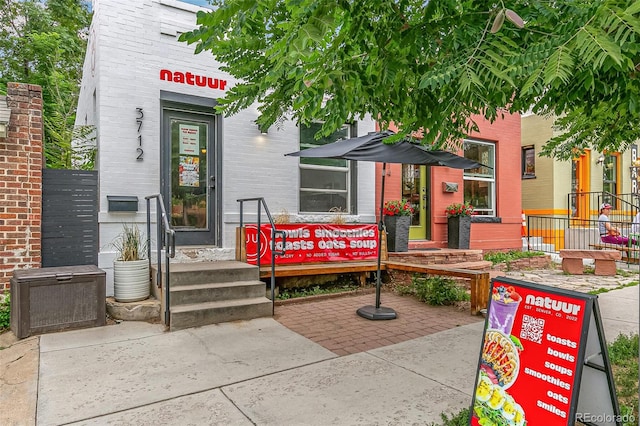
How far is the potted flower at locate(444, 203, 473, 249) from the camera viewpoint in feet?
27.5

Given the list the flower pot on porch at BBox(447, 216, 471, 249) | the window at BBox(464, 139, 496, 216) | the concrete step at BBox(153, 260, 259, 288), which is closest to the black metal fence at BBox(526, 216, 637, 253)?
the window at BBox(464, 139, 496, 216)

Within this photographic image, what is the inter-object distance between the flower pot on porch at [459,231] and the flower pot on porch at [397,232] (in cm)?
152

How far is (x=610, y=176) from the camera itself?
1418 centimetres

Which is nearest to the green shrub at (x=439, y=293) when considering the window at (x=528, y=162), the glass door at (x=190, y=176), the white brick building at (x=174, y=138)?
the white brick building at (x=174, y=138)

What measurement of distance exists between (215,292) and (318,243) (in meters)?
2.02

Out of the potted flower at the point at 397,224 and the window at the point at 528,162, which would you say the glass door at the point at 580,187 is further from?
the potted flower at the point at 397,224

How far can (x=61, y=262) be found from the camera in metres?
4.98

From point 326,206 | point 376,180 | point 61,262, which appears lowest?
point 61,262

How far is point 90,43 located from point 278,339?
5.48 m

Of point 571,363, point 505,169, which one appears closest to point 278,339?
point 571,363

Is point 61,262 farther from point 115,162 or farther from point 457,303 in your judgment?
point 457,303

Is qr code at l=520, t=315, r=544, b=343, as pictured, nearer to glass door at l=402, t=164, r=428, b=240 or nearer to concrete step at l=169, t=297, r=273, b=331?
concrete step at l=169, t=297, r=273, b=331

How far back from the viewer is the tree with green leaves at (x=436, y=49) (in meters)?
1.79

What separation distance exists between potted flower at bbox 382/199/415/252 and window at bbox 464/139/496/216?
8.93 feet
